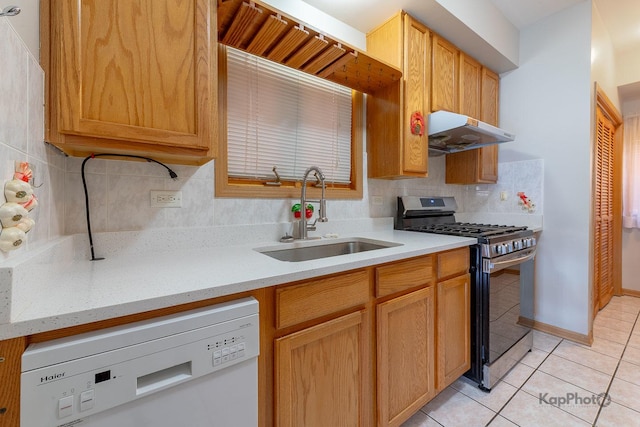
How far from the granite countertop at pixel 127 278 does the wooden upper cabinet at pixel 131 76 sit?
1.36 feet

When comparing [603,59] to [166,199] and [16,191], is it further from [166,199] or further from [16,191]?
[16,191]

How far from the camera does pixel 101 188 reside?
115cm

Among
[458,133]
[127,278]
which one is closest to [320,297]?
[127,278]

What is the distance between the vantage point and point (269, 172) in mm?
1669

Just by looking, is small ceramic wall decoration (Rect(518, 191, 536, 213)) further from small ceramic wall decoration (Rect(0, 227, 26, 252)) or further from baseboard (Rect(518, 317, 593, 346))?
small ceramic wall decoration (Rect(0, 227, 26, 252))

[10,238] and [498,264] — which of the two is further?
[498,264]

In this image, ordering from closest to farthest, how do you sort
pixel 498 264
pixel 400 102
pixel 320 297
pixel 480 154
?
pixel 320 297 < pixel 498 264 < pixel 400 102 < pixel 480 154

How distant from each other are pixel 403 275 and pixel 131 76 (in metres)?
1.33

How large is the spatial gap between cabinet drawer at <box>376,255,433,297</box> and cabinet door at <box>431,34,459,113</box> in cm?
124

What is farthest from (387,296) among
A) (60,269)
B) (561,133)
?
(561,133)

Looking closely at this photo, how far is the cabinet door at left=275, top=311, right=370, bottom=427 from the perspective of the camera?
0.93 m

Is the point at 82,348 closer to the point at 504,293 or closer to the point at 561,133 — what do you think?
the point at 504,293

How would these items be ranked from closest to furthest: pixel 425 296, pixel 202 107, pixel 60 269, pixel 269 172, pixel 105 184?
1. pixel 60 269
2. pixel 202 107
3. pixel 105 184
4. pixel 425 296
5. pixel 269 172

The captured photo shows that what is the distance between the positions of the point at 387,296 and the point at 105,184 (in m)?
1.32
